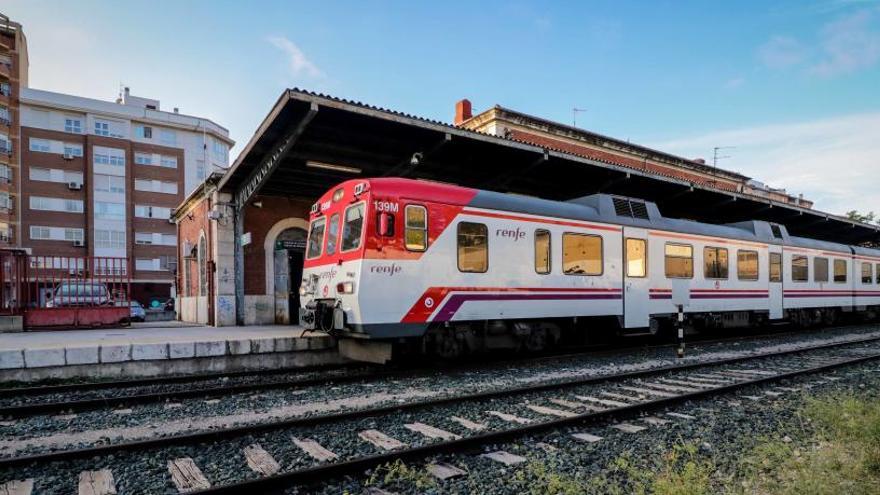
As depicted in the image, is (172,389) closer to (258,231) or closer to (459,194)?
(459,194)

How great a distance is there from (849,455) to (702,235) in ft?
31.4

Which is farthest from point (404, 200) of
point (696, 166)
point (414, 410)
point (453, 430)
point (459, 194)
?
point (696, 166)

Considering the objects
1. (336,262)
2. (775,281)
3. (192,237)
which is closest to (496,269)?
(336,262)

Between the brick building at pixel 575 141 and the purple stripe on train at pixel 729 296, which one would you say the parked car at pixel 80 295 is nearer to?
the brick building at pixel 575 141

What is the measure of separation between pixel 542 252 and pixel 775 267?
32.0 ft

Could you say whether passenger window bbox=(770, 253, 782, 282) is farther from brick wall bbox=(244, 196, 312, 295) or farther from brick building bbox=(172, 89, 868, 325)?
brick wall bbox=(244, 196, 312, 295)

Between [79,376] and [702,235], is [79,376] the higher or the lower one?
the lower one

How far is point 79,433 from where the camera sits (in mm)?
5473

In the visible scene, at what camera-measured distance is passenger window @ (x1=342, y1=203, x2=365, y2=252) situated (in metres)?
8.20

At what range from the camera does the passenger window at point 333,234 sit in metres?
8.98

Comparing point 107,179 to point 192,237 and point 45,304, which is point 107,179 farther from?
point 45,304

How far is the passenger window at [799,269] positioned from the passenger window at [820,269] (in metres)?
0.57

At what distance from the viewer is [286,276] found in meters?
16.4

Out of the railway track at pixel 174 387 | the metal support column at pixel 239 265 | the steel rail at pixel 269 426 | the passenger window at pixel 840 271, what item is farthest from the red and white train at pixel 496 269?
the passenger window at pixel 840 271
